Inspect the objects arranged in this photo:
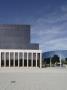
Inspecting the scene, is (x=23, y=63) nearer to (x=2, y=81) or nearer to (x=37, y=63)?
(x=37, y=63)

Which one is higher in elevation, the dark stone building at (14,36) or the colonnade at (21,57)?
the dark stone building at (14,36)

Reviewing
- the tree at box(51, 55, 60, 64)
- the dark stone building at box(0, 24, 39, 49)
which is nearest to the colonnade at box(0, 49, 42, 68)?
the tree at box(51, 55, 60, 64)

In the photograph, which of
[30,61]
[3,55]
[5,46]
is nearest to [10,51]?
[3,55]

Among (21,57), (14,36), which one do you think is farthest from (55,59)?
(14,36)

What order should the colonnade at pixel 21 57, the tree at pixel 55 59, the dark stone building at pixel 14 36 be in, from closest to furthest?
the colonnade at pixel 21 57 → the tree at pixel 55 59 → the dark stone building at pixel 14 36

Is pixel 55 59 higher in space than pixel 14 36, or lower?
lower

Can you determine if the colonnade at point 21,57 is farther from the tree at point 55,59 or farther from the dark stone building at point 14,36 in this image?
the dark stone building at point 14,36

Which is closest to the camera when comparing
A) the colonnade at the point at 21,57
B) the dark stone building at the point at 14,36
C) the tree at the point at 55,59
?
the colonnade at the point at 21,57

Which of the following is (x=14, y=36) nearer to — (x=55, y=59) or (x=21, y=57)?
(x=55, y=59)

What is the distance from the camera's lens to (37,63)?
190ft

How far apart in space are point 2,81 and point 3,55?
49323 mm

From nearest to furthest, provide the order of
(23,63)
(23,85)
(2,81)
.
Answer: (23,85) < (2,81) < (23,63)

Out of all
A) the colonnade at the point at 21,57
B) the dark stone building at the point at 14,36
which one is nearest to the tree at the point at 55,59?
the colonnade at the point at 21,57

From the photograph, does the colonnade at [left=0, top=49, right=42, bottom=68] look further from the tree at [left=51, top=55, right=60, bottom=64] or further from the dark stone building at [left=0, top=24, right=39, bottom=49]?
the dark stone building at [left=0, top=24, right=39, bottom=49]
